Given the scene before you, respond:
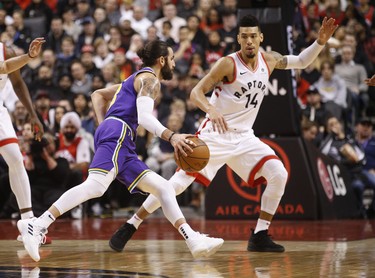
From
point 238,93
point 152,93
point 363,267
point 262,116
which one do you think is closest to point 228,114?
point 238,93

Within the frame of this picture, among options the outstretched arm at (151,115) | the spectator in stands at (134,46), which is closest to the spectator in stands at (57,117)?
the spectator in stands at (134,46)

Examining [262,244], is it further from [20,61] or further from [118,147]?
[20,61]

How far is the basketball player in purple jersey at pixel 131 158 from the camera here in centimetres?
702

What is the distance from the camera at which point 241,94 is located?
8258mm

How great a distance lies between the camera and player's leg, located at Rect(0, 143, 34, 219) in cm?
824

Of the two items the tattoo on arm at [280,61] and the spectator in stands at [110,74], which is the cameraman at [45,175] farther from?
the tattoo on arm at [280,61]

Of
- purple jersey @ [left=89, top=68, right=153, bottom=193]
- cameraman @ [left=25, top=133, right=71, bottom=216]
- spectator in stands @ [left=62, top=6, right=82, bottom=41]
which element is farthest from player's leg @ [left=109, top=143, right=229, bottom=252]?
spectator in stands @ [left=62, top=6, right=82, bottom=41]

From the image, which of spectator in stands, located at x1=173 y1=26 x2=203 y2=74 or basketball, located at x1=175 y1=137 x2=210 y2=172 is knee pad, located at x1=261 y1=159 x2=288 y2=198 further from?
spectator in stands, located at x1=173 y1=26 x2=203 y2=74

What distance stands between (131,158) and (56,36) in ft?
37.8

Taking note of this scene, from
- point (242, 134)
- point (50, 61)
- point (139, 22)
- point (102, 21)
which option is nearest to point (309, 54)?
point (242, 134)

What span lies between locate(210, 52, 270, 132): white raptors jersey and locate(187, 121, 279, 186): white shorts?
0.12 metres

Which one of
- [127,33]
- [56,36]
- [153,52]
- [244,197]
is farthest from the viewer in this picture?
[56,36]

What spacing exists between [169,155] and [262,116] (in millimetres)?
2741

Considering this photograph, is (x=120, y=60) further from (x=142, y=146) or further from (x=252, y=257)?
(x=252, y=257)
